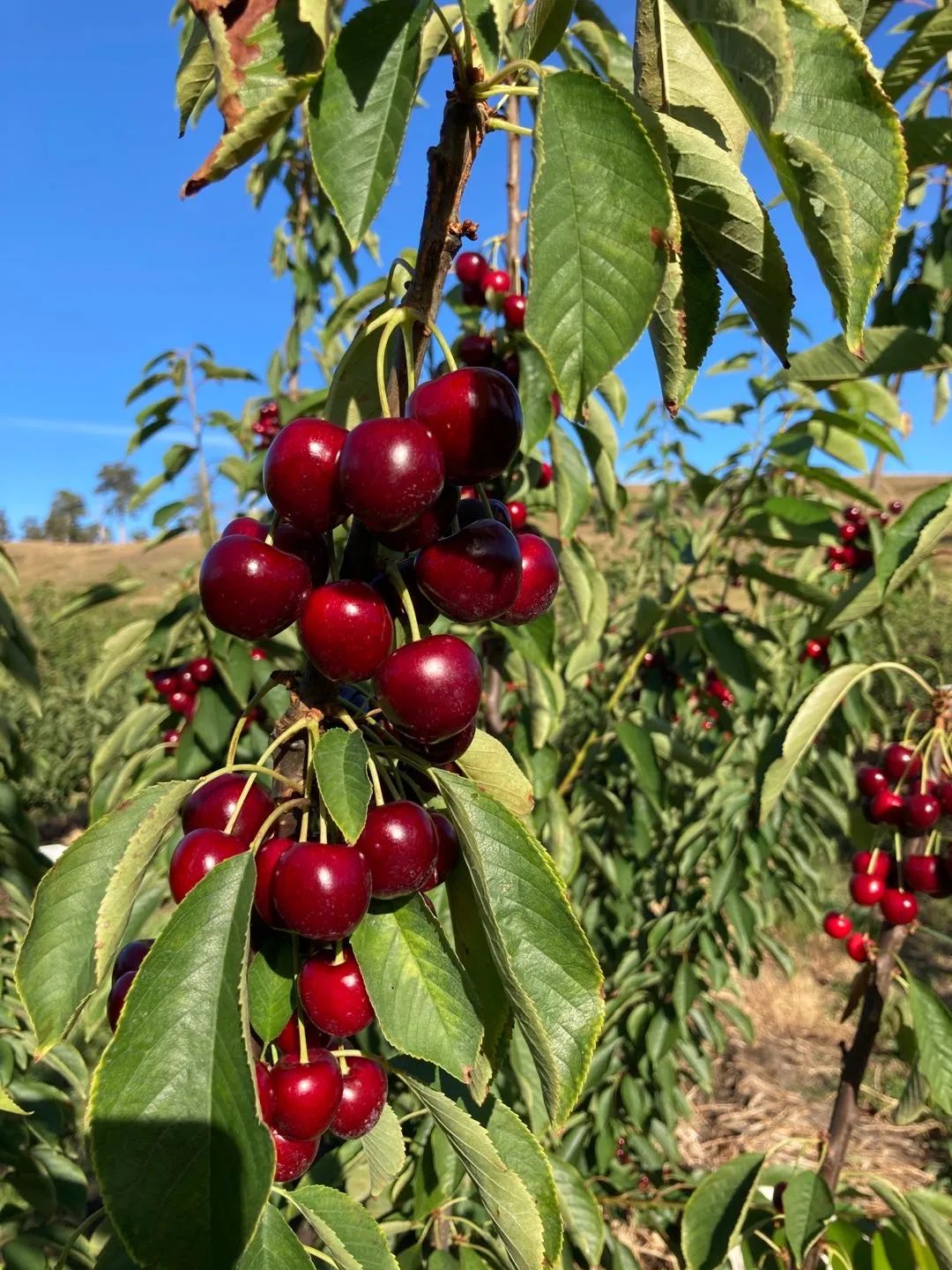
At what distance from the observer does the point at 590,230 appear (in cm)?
58

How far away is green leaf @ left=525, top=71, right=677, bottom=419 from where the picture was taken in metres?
0.55

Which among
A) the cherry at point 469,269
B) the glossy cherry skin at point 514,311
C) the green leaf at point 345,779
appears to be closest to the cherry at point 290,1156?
the green leaf at point 345,779

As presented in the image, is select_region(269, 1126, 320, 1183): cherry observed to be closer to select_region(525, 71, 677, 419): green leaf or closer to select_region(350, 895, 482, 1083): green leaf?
select_region(350, 895, 482, 1083): green leaf

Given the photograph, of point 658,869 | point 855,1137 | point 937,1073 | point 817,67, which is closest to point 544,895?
point 817,67

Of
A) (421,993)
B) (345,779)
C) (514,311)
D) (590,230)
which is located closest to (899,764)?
(514,311)

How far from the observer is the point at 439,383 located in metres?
0.78

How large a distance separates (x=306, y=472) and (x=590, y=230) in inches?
13.5

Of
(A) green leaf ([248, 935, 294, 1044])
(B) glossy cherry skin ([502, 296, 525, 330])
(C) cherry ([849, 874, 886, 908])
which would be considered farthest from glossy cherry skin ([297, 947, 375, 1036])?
(B) glossy cherry skin ([502, 296, 525, 330])

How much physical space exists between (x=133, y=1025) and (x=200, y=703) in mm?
1750

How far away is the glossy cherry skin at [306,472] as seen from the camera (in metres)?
0.79

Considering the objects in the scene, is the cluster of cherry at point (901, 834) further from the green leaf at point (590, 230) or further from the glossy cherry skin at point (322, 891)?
the green leaf at point (590, 230)

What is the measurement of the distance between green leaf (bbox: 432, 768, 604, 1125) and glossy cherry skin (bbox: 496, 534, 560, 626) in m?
0.25

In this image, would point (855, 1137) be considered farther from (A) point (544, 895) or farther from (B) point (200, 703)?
(A) point (544, 895)

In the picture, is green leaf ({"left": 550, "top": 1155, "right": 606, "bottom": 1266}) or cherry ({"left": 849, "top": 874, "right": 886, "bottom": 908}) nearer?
green leaf ({"left": 550, "top": 1155, "right": 606, "bottom": 1266})
